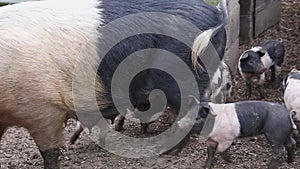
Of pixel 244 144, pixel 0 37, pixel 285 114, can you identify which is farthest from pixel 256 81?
pixel 0 37

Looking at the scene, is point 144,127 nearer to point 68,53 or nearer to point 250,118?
point 250,118

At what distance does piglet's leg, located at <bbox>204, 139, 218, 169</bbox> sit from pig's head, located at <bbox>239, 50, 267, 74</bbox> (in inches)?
52.0

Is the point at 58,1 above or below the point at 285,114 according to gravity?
above

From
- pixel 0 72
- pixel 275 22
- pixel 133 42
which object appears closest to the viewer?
pixel 0 72

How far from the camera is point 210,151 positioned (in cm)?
388

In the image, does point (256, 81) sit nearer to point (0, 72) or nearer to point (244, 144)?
point (244, 144)

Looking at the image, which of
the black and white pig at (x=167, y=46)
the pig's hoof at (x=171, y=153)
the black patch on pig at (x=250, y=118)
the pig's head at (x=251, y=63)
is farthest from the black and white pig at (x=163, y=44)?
the pig's head at (x=251, y=63)

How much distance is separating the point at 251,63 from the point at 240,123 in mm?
1326

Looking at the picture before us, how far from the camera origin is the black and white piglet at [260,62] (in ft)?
16.6

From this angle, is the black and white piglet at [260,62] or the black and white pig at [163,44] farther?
the black and white piglet at [260,62]

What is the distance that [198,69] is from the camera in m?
3.81

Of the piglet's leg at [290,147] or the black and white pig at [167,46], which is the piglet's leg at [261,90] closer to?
the piglet's leg at [290,147]

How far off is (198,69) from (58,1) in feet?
2.97

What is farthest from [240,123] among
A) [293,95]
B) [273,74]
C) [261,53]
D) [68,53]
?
[273,74]
